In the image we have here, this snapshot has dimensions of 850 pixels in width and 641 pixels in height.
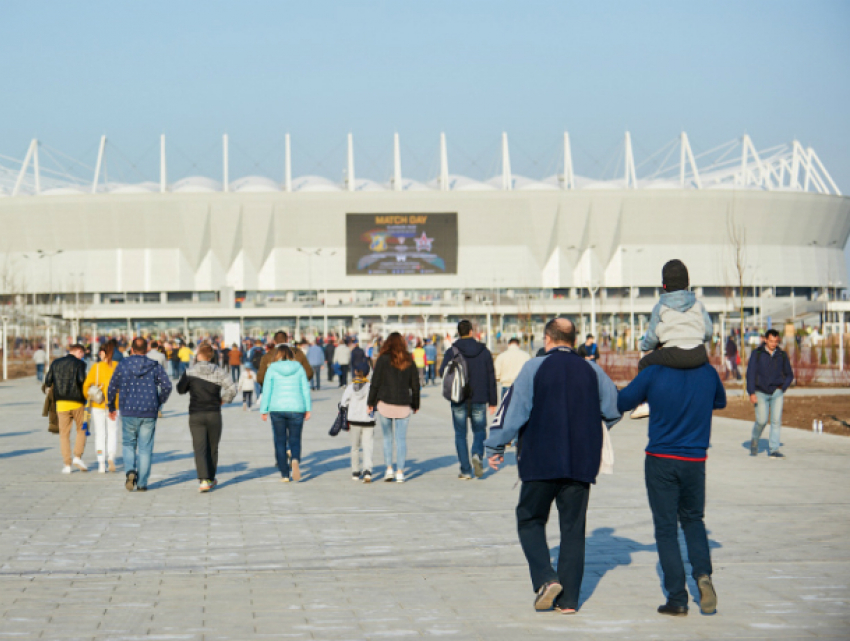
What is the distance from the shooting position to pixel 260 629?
5258 mm

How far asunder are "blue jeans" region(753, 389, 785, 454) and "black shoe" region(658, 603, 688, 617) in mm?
8163

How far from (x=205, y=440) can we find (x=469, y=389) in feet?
9.69

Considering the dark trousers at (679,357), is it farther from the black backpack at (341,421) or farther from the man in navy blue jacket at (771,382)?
the man in navy blue jacket at (771,382)

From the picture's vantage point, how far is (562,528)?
19.1 feet

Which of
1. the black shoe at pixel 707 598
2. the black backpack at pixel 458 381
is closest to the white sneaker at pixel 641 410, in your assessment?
the black shoe at pixel 707 598

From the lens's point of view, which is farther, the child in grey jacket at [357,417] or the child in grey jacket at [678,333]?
the child in grey jacket at [357,417]

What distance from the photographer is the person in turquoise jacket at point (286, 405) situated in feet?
37.6

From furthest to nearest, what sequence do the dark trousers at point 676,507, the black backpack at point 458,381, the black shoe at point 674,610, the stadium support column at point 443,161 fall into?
the stadium support column at point 443,161 → the black backpack at point 458,381 → the dark trousers at point 676,507 → the black shoe at point 674,610

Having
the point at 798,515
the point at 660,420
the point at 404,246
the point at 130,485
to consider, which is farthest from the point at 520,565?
the point at 404,246

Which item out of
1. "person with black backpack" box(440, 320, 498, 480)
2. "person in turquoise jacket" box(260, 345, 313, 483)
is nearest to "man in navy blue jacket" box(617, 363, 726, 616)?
"person with black backpack" box(440, 320, 498, 480)

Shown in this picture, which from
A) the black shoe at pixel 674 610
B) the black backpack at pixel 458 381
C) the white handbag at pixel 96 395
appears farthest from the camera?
the white handbag at pixel 96 395

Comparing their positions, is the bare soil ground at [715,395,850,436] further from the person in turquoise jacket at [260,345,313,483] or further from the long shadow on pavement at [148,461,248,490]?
the long shadow on pavement at [148,461,248,490]

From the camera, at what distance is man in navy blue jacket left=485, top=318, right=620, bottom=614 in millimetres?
5699

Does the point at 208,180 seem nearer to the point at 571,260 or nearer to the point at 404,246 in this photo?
the point at 404,246
